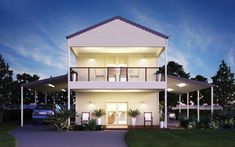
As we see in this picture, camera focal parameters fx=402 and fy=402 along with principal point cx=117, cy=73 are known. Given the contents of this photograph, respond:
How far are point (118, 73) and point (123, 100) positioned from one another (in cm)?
241

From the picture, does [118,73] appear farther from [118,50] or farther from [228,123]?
[228,123]

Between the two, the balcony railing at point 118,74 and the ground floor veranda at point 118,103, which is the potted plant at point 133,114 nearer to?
the ground floor veranda at point 118,103

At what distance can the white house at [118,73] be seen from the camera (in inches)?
1022

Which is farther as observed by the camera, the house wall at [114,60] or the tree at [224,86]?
the tree at [224,86]

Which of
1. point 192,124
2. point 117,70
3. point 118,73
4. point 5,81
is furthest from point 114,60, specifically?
point 5,81

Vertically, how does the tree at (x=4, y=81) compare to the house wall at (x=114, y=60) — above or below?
below

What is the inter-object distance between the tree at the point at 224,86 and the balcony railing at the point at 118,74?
21.9 metres

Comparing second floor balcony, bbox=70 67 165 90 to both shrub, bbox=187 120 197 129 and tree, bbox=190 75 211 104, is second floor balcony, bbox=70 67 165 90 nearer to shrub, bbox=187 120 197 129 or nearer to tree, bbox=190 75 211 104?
shrub, bbox=187 120 197 129

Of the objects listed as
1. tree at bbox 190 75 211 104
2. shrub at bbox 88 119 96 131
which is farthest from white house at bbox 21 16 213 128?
tree at bbox 190 75 211 104

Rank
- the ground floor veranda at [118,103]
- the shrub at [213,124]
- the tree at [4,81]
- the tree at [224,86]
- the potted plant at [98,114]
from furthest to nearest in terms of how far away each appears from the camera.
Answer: the tree at [224,86], the tree at [4,81], the ground floor veranda at [118,103], the potted plant at [98,114], the shrub at [213,124]

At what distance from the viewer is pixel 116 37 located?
26.1m

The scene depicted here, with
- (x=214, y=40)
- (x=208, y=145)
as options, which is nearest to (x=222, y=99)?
(x=214, y=40)

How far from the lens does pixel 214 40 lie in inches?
1312

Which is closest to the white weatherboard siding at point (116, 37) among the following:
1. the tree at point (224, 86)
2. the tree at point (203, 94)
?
the tree at point (203, 94)
